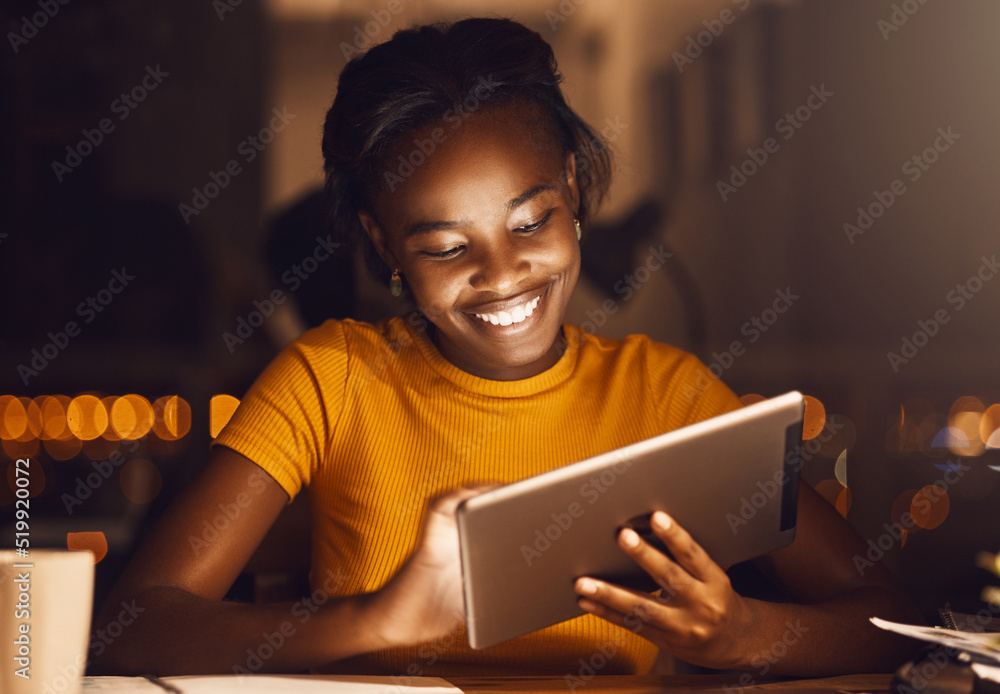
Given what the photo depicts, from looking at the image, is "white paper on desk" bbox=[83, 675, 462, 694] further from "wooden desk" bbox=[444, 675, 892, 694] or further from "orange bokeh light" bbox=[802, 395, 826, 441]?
"orange bokeh light" bbox=[802, 395, 826, 441]

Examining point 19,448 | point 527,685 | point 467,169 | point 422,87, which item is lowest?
point 527,685

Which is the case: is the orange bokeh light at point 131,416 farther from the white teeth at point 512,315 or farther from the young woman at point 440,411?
the white teeth at point 512,315

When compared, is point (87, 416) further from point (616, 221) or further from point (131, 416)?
point (616, 221)

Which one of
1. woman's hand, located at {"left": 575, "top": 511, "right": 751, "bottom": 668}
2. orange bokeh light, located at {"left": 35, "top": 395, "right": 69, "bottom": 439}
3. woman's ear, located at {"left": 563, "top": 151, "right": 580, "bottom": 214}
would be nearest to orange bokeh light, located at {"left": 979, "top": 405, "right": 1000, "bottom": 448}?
woman's ear, located at {"left": 563, "top": 151, "right": 580, "bottom": 214}

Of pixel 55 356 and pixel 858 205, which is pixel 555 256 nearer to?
pixel 858 205

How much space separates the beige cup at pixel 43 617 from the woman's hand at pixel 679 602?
44cm

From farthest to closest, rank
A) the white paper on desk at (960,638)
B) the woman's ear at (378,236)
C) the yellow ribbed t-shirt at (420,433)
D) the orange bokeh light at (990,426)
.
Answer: the orange bokeh light at (990,426), the woman's ear at (378,236), the yellow ribbed t-shirt at (420,433), the white paper on desk at (960,638)

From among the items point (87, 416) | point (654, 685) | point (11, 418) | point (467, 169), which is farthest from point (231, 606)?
point (11, 418)

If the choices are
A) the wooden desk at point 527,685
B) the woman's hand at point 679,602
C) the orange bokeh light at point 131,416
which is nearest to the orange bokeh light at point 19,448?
the orange bokeh light at point 131,416

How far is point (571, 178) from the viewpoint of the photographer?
4.35ft

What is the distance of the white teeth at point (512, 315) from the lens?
1.21m

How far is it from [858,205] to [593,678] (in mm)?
1740

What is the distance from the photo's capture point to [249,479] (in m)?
1.14

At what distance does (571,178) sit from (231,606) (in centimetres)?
81
